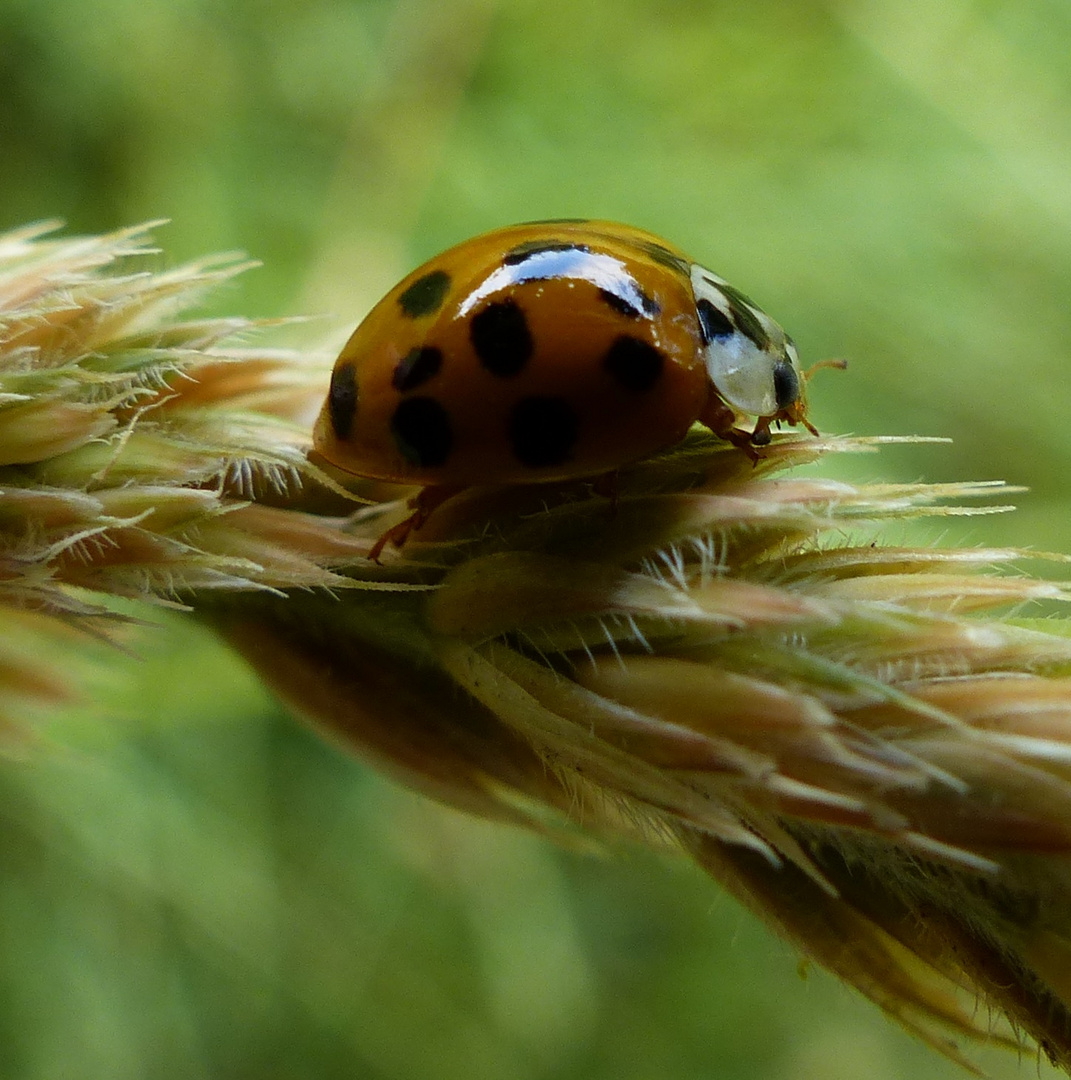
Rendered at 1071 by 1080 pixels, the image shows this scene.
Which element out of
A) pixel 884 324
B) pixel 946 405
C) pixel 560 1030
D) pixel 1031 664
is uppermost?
pixel 884 324

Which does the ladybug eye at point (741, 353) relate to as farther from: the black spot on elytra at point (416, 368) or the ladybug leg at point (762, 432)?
the black spot on elytra at point (416, 368)

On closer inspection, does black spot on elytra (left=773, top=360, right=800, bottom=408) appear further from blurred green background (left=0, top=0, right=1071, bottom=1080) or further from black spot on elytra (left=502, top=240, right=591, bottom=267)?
blurred green background (left=0, top=0, right=1071, bottom=1080)

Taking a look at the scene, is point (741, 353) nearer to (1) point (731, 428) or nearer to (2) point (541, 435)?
(1) point (731, 428)

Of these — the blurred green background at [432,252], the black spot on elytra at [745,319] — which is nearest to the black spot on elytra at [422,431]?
the black spot on elytra at [745,319]

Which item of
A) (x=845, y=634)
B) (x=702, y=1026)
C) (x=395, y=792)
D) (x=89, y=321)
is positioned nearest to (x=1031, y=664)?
(x=845, y=634)

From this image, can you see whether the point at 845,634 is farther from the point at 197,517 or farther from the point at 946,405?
the point at 946,405

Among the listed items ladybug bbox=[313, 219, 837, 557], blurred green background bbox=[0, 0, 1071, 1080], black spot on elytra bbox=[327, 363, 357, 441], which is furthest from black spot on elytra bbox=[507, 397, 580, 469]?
blurred green background bbox=[0, 0, 1071, 1080]

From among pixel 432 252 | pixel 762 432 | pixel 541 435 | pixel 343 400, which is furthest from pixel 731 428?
pixel 432 252
